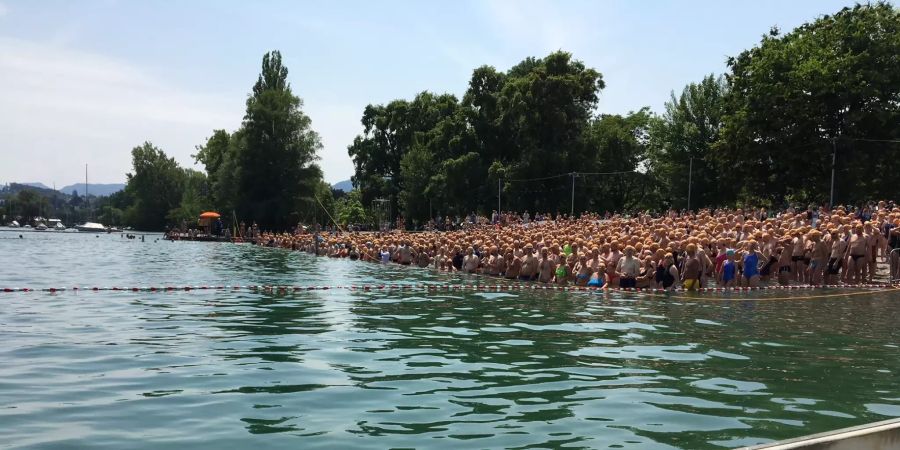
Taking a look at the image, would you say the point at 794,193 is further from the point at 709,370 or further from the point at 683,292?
the point at 709,370

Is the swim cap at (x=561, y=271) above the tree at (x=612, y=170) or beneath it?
beneath

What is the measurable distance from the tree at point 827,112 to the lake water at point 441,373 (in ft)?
87.0

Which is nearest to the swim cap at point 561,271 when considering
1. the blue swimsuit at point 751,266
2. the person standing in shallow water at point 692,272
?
the person standing in shallow water at point 692,272

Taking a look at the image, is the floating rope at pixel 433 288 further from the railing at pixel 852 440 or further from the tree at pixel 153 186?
the tree at pixel 153 186

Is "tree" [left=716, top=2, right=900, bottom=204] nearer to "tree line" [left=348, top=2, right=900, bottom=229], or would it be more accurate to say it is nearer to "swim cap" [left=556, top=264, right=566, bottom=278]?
"tree line" [left=348, top=2, right=900, bottom=229]

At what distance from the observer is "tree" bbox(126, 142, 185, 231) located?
144 metres

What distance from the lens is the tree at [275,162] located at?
83.4 meters

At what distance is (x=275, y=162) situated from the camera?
84.2 meters

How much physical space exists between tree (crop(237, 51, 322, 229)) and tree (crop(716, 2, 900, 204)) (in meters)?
47.4

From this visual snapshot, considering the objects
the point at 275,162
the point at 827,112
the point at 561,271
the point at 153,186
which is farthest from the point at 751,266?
the point at 153,186

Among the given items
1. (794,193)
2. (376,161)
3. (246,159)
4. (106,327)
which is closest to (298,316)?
(106,327)

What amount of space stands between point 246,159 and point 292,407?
7841cm

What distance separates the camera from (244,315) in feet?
53.1

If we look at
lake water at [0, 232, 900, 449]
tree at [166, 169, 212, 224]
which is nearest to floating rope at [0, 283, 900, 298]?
lake water at [0, 232, 900, 449]
